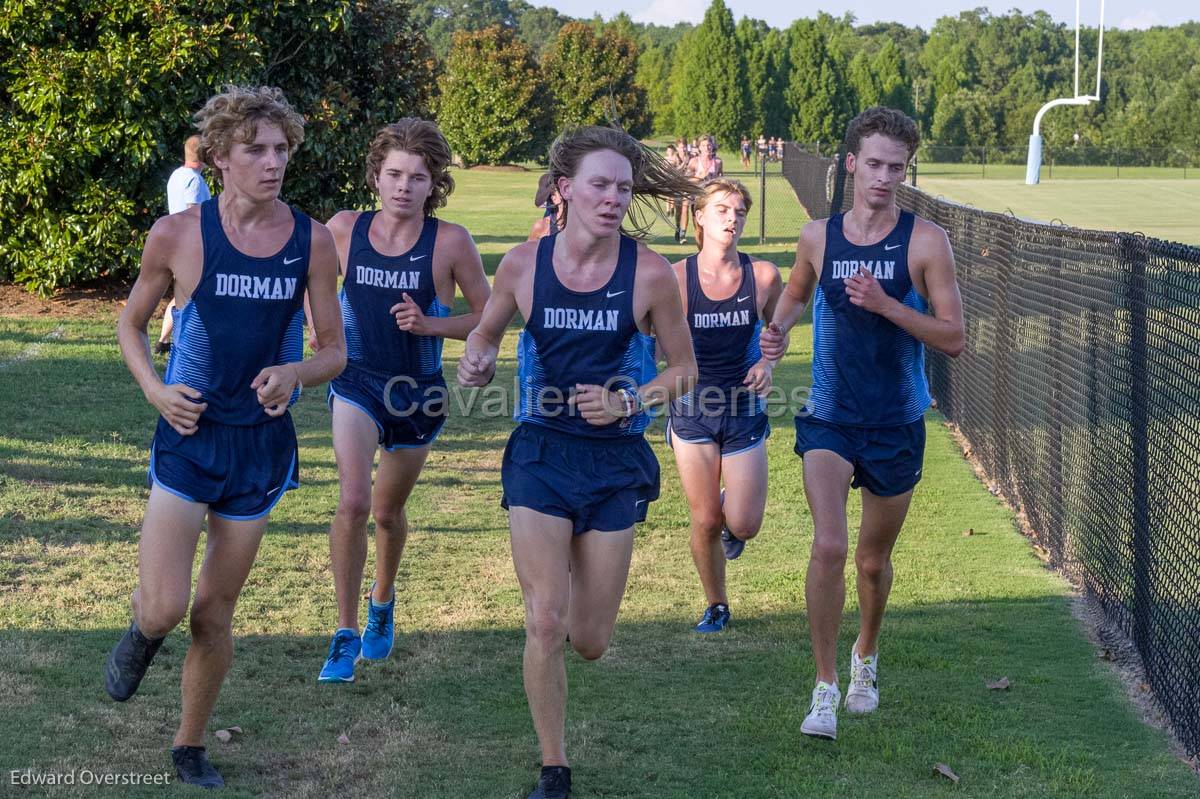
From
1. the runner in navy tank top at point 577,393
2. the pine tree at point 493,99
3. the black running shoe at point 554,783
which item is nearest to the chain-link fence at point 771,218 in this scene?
the pine tree at point 493,99

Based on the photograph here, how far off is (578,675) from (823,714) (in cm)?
122

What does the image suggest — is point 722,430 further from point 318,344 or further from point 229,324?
point 229,324

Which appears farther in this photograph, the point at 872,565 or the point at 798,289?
the point at 798,289

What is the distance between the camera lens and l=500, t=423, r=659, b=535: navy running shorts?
481cm

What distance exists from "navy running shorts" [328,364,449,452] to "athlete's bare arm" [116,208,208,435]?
4.89 feet

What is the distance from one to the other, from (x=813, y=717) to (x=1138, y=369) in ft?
7.68

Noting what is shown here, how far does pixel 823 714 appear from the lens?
552 cm

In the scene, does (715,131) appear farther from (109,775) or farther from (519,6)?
(519,6)

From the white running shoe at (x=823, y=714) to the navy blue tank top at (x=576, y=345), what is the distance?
141cm

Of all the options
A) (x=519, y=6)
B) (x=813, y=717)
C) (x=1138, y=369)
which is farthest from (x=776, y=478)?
(x=519, y=6)

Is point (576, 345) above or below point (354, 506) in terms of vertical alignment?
above

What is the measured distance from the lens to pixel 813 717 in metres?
5.53

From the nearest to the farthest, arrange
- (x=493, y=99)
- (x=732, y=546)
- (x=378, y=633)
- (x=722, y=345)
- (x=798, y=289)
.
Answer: (x=798, y=289) < (x=378, y=633) < (x=722, y=345) < (x=732, y=546) < (x=493, y=99)

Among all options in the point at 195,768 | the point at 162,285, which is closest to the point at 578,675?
the point at 195,768
